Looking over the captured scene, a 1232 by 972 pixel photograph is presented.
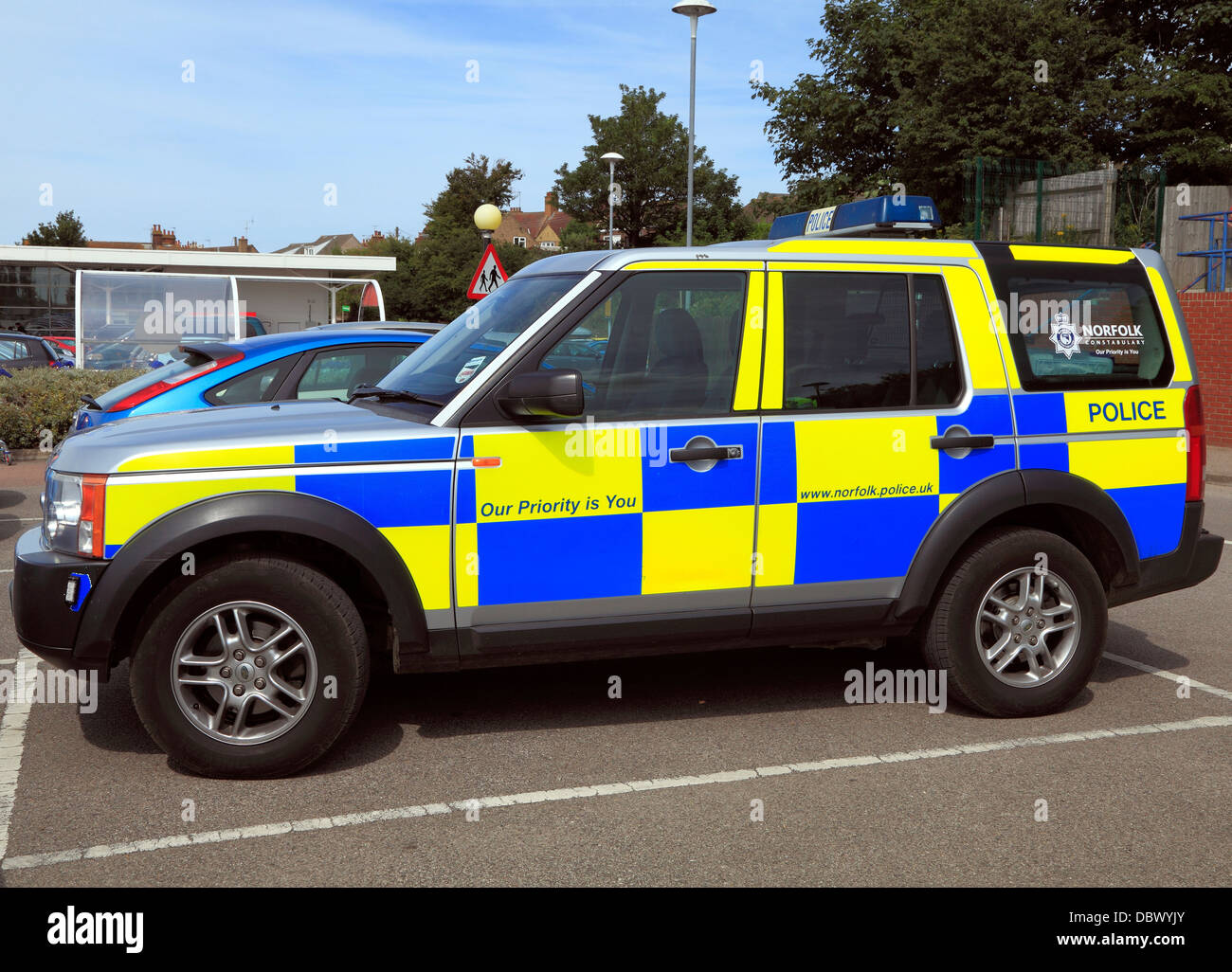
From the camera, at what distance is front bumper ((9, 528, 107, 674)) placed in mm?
4168

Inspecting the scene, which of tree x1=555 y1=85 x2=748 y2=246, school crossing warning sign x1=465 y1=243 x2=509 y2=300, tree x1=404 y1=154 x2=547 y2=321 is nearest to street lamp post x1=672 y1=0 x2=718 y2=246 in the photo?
school crossing warning sign x1=465 y1=243 x2=509 y2=300

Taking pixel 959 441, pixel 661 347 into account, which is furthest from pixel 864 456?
pixel 661 347

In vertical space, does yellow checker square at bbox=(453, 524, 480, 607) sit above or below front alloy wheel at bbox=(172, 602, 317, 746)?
above

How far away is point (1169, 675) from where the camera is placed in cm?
598

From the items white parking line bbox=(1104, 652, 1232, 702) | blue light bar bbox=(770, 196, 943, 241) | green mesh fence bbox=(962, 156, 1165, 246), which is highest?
green mesh fence bbox=(962, 156, 1165, 246)

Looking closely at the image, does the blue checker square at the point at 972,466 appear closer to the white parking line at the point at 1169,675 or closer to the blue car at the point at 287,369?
the white parking line at the point at 1169,675

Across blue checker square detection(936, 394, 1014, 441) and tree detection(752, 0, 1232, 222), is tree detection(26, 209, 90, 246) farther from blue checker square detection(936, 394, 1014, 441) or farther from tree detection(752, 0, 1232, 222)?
blue checker square detection(936, 394, 1014, 441)

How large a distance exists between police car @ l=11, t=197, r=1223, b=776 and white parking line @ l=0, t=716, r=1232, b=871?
0.29 metres

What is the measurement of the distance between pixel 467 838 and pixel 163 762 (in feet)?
4.53

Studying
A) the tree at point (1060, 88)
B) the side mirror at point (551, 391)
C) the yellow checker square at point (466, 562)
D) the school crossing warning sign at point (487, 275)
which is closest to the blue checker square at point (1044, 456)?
the side mirror at point (551, 391)

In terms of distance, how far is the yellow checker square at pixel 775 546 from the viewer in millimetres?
4750

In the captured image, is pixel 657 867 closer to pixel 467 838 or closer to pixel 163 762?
pixel 467 838

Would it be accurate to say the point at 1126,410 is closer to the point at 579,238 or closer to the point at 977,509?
the point at 977,509

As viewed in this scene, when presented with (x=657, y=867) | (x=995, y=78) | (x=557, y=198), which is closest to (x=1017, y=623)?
(x=657, y=867)
